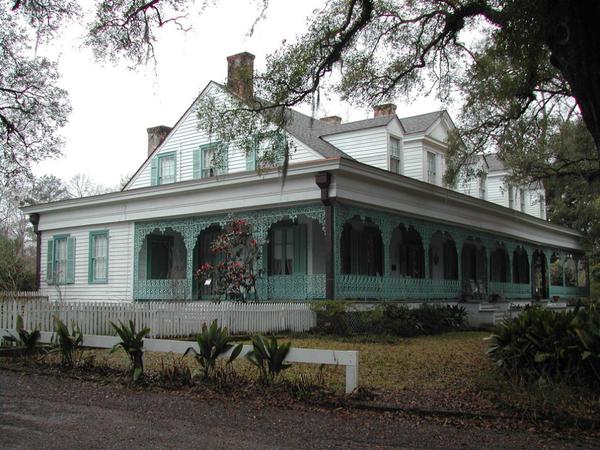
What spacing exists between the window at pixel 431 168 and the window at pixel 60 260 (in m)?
14.7

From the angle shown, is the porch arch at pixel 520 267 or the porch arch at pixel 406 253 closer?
the porch arch at pixel 406 253

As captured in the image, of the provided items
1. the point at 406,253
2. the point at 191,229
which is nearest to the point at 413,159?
the point at 406,253

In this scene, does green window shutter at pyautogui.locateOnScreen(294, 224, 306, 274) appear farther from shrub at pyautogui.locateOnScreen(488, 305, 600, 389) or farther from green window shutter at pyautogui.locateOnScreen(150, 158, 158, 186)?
shrub at pyautogui.locateOnScreen(488, 305, 600, 389)

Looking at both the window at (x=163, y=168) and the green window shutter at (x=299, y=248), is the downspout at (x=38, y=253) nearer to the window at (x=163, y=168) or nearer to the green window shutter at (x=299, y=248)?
the window at (x=163, y=168)

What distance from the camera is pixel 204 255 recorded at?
960 inches

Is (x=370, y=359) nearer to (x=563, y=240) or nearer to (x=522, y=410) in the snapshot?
(x=522, y=410)

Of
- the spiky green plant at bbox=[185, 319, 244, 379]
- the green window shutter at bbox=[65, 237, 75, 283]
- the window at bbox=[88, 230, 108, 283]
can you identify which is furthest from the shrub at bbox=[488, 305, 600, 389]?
the green window shutter at bbox=[65, 237, 75, 283]

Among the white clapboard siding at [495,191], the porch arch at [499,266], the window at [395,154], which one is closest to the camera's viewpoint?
the window at [395,154]

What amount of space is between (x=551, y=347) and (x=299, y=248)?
13.4 meters

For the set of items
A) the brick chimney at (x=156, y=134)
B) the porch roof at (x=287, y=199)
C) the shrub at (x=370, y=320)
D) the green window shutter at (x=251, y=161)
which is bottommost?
the shrub at (x=370, y=320)

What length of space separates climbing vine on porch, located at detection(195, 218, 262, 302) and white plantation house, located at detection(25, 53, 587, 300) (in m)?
0.51

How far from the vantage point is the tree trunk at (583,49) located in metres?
7.85

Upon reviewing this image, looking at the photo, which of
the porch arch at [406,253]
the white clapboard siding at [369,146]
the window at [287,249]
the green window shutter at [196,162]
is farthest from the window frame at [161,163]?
the porch arch at [406,253]

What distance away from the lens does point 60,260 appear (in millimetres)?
26562
